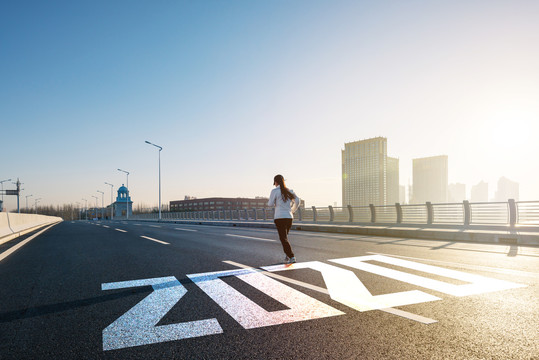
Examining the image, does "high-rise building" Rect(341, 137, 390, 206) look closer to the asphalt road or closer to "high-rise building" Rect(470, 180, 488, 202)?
"high-rise building" Rect(470, 180, 488, 202)

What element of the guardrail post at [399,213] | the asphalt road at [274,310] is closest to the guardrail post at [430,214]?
the guardrail post at [399,213]

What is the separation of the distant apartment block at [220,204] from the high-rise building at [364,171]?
143 ft

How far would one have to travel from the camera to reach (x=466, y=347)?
2.88 m

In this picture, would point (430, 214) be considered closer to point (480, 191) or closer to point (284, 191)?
point (284, 191)

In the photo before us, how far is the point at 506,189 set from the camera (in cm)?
14988

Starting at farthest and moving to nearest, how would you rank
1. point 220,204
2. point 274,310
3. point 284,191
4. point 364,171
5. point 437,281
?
point 220,204
point 364,171
point 284,191
point 437,281
point 274,310

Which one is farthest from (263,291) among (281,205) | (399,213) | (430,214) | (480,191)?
(480,191)

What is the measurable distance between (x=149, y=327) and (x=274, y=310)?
4.38 feet

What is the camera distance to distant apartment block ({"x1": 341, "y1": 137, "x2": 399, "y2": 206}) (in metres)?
129

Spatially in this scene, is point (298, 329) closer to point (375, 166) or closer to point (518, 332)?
point (518, 332)

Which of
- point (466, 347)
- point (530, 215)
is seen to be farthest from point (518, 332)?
point (530, 215)

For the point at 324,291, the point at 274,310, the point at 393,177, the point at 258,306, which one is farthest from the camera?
the point at 393,177

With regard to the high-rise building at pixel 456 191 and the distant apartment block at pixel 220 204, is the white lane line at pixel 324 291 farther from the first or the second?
the high-rise building at pixel 456 191

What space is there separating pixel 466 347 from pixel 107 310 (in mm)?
3728
